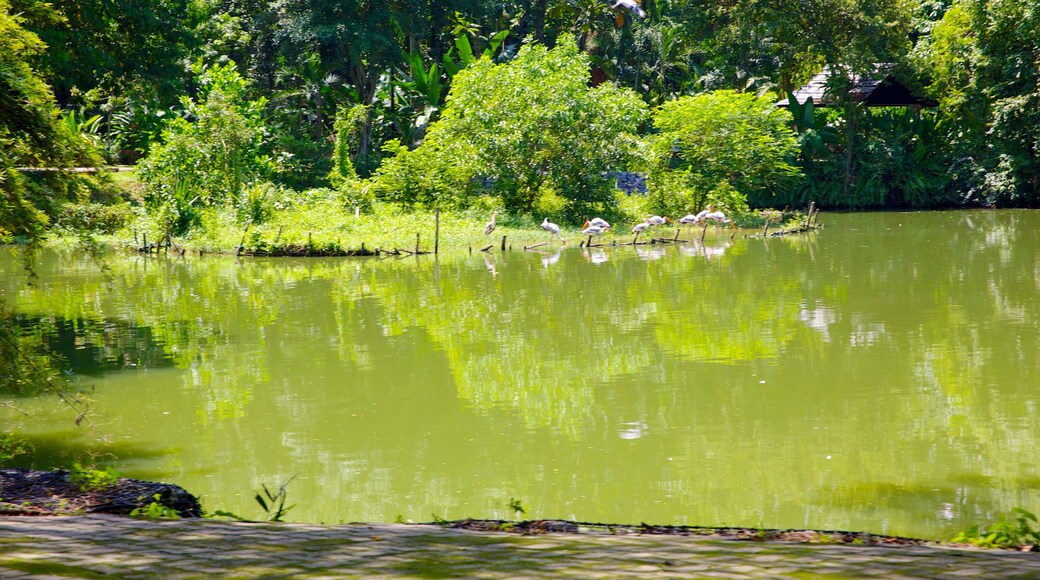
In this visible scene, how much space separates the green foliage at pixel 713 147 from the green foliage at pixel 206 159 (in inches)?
448

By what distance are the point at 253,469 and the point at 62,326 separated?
27.7 ft

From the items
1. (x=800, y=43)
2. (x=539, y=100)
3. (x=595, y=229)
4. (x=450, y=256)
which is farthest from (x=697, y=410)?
(x=800, y=43)

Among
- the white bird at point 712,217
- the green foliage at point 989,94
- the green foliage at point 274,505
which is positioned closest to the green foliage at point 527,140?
the white bird at point 712,217

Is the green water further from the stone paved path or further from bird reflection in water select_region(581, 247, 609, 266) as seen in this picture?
the stone paved path

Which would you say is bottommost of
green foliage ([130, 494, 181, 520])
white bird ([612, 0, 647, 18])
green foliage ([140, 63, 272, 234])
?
green foliage ([130, 494, 181, 520])

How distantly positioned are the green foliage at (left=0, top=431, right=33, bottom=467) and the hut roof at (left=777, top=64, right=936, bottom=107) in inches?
1208

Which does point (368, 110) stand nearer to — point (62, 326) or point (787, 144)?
point (787, 144)

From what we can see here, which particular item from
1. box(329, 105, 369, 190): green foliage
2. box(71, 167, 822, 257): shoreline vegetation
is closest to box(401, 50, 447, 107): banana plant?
box(329, 105, 369, 190): green foliage

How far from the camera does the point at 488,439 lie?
9.29 m

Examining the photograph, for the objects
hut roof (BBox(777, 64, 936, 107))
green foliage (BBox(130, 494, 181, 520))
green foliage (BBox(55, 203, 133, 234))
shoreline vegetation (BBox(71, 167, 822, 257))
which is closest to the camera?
green foliage (BBox(130, 494, 181, 520))

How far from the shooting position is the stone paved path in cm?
346

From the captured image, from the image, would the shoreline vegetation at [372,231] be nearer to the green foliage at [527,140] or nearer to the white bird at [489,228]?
the white bird at [489,228]

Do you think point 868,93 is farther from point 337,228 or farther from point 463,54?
point 337,228

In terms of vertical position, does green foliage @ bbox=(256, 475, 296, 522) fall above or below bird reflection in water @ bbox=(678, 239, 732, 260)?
below
